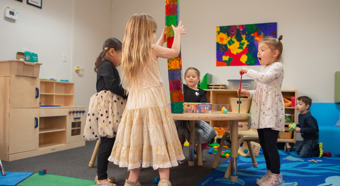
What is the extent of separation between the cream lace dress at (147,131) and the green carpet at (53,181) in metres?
0.65

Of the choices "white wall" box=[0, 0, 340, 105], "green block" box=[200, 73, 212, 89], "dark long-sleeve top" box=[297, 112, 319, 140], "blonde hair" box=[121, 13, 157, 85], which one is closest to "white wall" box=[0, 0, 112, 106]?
"white wall" box=[0, 0, 340, 105]

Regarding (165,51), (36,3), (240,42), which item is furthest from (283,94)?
(36,3)

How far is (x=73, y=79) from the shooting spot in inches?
190

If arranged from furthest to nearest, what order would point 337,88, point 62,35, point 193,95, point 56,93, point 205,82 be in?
point 205,82, point 62,35, point 337,88, point 56,93, point 193,95

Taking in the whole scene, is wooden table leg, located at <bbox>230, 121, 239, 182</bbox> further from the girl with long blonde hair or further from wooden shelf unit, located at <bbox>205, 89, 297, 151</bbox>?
wooden shelf unit, located at <bbox>205, 89, 297, 151</bbox>

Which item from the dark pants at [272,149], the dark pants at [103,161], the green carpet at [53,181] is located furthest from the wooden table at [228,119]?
the green carpet at [53,181]

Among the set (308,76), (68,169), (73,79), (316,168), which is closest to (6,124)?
(68,169)

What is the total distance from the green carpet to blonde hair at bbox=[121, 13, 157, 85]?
1.03 metres

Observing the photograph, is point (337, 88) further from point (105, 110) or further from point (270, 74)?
point (105, 110)

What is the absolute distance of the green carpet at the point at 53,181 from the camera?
2166mm

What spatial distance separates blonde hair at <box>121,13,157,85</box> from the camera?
1.72m

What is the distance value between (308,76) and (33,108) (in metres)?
4.35

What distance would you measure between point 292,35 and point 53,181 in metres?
4.37

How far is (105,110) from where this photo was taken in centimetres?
212
